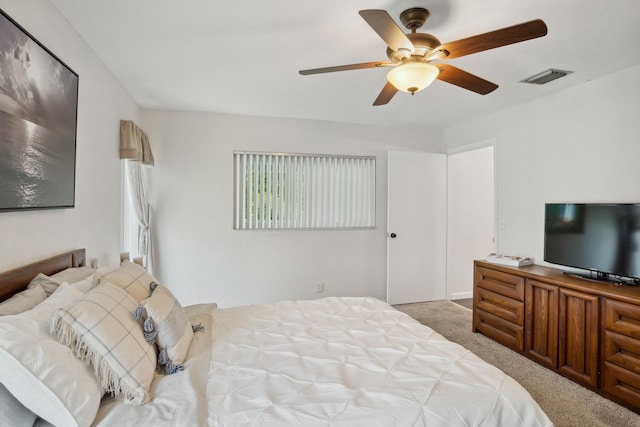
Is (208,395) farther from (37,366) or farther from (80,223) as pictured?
(80,223)

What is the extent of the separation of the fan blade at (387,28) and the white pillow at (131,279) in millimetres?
1717

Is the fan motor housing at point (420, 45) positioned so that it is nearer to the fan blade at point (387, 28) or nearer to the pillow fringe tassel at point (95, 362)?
the fan blade at point (387, 28)

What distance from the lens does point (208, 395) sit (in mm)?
1289

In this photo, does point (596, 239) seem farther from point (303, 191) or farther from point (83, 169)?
point (83, 169)

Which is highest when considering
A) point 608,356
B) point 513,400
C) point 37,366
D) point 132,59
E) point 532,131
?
point 132,59

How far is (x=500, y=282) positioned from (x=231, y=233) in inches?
117

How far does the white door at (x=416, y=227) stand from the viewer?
433 centimetres

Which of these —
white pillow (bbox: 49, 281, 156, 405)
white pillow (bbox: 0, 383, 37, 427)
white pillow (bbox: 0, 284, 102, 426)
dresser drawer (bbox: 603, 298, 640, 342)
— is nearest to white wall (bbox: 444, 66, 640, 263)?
dresser drawer (bbox: 603, 298, 640, 342)

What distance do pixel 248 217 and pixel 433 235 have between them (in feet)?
8.25

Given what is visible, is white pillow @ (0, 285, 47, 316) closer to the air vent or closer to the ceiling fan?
the ceiling fan

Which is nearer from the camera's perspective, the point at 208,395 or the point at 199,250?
the point at 208,395

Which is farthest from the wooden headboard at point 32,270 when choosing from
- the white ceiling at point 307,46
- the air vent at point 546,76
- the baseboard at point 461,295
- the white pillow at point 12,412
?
the baseboard at point 461,295

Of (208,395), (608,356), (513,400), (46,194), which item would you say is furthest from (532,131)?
(46,194)

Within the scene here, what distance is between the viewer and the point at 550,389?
2.41 meters
